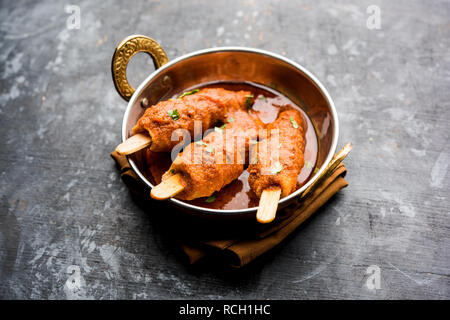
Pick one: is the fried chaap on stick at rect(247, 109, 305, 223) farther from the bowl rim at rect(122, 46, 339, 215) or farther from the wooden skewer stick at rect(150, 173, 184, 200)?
the wooden skewer stick at rect(150, 173, 184, 200)

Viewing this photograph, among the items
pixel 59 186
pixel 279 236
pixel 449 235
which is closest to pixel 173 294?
pixel 279 236

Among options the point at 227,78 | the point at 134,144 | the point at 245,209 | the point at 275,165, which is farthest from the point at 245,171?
the point at 227,78

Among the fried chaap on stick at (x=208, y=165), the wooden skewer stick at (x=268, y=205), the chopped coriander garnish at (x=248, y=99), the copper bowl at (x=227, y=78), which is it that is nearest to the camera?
the wooden skewer stick at (x=268, y=205)

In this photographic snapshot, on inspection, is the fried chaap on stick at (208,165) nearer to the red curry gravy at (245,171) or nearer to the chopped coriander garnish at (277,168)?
the red curry gravy at (245,171)

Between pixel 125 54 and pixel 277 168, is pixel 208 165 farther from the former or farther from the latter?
pixel 125 54

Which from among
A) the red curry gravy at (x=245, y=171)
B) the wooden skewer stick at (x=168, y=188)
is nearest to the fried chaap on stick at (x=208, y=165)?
the wooden skewer stick at (x=168, y=188)

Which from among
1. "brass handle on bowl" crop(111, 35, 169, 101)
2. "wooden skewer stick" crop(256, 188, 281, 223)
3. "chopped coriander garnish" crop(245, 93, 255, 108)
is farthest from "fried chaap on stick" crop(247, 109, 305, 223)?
"brass handle on bowl" crop(111, 35, 169, 101)
